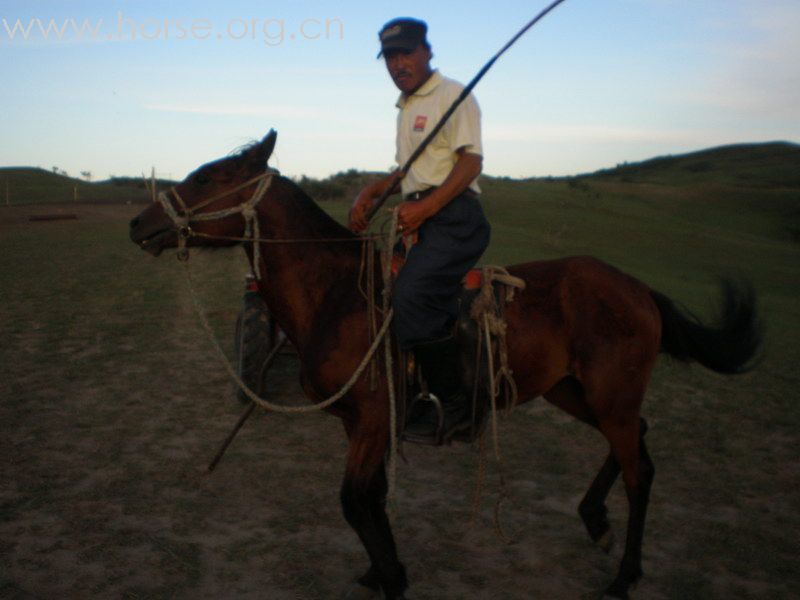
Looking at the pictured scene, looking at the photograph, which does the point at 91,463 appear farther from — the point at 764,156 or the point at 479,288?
the point at 764,156

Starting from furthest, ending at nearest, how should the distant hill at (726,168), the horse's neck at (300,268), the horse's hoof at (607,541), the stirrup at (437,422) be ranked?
the distant hill at (726,168), the horse's hoof at (607,541), the stirrup at (437,422), the horse's neck at (300,268)

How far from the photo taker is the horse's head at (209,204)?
13.1 ft

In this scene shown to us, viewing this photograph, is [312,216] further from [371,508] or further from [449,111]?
[371,508]

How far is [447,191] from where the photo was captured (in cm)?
379

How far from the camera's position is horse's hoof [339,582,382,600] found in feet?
13.4

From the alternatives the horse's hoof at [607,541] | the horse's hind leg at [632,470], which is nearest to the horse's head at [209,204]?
the horse's hind leg at [632,470]

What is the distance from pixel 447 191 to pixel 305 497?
2.72 meters

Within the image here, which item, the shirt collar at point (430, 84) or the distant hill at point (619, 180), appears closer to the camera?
the shirt collar at point (430, 84)

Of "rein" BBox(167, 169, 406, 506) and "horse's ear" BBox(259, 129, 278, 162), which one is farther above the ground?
"horse's ear" BBox(259, 129, 278, 162)

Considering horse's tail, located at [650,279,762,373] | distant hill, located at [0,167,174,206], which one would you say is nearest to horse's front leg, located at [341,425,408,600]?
horse's tail, located at [650,279,762,373]

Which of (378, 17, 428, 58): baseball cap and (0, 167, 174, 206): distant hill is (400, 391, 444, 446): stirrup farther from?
(0, 167, 174, 206): distant hill

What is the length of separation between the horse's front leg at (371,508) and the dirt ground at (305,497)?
328 mm

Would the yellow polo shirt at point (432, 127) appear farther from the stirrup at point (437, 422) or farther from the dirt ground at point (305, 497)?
the dirt ground at point (305, 497)

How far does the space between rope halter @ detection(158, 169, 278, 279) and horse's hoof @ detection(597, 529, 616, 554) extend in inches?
108
